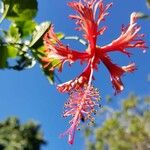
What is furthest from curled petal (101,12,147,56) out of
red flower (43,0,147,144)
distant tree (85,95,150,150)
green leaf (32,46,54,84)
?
distant tree (85,95,150,150)

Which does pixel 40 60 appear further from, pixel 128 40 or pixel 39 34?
pixel 128 40

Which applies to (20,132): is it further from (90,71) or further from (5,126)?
(90,71)

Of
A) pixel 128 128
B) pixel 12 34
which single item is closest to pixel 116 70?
pixel 12 34

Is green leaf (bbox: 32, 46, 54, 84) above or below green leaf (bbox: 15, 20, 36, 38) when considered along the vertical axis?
below

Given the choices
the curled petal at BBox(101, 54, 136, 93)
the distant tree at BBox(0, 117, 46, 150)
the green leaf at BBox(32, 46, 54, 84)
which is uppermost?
the distant tree at BBox(0, 117, 46, 150)

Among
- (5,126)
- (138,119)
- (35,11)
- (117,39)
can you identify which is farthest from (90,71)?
(5,126)

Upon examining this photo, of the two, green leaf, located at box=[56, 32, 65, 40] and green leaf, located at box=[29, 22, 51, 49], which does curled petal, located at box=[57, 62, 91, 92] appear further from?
green leaf, located at box=[56, 32, 65, 40]

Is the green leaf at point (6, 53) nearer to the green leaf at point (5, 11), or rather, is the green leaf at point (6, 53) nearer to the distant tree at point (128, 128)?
the green leaf at point (5, 11)
